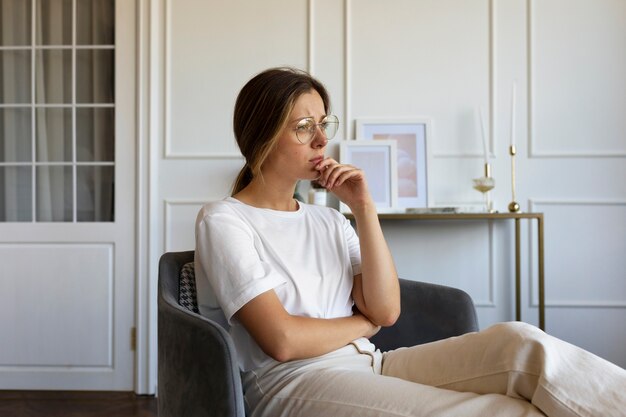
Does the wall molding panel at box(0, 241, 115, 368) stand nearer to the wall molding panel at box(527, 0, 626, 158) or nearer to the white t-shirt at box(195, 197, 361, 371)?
the white t-shirt at box(195, 197, 361, 371)

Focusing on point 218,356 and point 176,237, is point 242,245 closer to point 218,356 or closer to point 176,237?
point 218,356

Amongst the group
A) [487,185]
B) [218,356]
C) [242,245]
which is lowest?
[218,356]

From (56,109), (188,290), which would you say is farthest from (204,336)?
(56,109)

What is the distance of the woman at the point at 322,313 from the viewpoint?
0.99m

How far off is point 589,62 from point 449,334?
203cm

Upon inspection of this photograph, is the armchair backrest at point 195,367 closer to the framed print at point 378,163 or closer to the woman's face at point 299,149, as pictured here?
the woman's face at point 299,149

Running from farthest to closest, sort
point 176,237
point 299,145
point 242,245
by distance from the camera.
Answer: point 176,237
point 299,145
point 242,245

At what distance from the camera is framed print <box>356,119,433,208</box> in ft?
9.80

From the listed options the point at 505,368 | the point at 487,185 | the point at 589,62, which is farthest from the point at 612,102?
the point at 505,368

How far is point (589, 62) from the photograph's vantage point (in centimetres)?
300

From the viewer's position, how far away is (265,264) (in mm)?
1276

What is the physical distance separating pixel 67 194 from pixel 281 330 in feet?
7.83

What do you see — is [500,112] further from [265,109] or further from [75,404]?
A: [75,404]

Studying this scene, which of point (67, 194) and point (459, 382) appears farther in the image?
point (67, 194)
